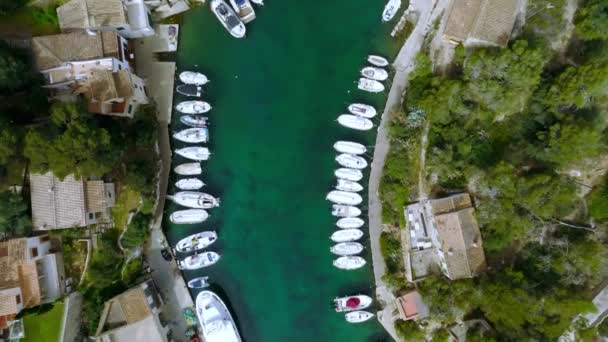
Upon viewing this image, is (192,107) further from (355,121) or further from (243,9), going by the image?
(355,121)

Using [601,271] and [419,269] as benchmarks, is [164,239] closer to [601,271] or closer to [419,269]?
[419,269]

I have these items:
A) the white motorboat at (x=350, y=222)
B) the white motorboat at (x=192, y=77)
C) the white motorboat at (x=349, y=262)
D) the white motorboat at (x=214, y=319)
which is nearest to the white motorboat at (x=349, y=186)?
the white motorboat at (x=350, y=222)

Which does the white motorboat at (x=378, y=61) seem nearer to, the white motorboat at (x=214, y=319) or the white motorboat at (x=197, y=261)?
the white motorboat at (x=197, y=261)

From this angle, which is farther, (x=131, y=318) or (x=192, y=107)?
(x=192, y=107)

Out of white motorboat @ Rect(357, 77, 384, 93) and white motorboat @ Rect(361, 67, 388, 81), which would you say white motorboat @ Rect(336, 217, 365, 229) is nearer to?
white motorboat @ Rect(357, 77, 384, 93)

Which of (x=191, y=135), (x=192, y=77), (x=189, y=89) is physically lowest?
(x=191, y=135)

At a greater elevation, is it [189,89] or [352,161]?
[189,89]

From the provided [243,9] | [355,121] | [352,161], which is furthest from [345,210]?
[243,9]
